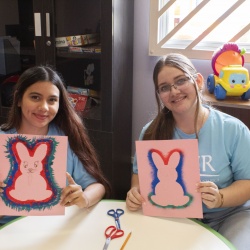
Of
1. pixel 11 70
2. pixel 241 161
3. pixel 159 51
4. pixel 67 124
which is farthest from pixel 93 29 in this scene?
pixel 241 161

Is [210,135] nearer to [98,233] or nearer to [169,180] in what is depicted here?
Result: [169,180]

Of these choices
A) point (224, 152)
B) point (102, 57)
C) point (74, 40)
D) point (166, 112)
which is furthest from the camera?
point (74, 40)

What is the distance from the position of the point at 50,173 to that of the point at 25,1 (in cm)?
159

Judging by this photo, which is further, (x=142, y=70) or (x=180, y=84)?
(x=142, y=70)

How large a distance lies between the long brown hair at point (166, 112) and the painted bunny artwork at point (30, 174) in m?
0.42

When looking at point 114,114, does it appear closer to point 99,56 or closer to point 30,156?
point 99,56

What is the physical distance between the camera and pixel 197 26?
2.22m

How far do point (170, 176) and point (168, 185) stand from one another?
3 centimetres

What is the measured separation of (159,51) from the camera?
2.29m

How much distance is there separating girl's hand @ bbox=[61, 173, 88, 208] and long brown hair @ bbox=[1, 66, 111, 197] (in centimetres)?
21

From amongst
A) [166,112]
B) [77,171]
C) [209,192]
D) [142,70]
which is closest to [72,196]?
[77,171]

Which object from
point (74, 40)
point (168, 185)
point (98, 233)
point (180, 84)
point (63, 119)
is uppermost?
point (74, 40)

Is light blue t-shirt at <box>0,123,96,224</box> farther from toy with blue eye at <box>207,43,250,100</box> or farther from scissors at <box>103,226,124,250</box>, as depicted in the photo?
toy with blue eye at <box>207,43,250,100</box>

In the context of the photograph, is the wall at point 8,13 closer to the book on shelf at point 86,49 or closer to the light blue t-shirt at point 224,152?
the book on shelf at point 86,49
